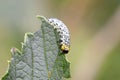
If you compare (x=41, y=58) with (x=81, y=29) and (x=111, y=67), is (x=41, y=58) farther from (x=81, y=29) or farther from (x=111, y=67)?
(x=81, y=29)

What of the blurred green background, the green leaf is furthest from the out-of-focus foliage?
the green leaf

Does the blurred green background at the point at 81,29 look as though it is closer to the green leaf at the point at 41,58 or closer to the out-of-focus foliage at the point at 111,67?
the out-of-focus foliage at the point at 111,67

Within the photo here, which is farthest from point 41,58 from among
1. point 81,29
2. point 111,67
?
point 81,29

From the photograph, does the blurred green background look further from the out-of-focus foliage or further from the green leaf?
the green leaf

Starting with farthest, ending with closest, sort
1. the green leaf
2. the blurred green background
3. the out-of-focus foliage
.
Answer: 1. the out-of-focus foliage
2. the blurred green background
3. the green leaf

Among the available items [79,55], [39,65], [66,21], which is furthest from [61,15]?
[39,65]

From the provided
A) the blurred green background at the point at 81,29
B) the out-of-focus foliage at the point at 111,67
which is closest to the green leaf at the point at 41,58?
the blurred green background at the point at 81,29
